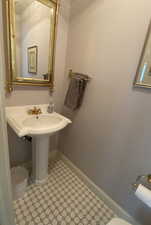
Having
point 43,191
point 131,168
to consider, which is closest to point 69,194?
Result: point 43,191

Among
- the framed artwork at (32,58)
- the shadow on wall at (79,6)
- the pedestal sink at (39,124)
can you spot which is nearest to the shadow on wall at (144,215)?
the pedestal sink at (39,124)

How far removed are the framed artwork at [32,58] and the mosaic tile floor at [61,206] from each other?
1452mm

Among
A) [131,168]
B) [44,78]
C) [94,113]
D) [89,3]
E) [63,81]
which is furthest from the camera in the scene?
[63,81]

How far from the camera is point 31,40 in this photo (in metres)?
1.34

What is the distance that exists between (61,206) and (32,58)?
170cm

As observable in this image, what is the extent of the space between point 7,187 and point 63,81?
1.36 metres

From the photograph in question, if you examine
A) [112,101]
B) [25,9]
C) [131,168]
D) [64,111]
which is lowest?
[131,168]

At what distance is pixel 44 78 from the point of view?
155cm

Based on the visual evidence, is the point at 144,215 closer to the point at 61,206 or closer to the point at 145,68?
the point at 61,206

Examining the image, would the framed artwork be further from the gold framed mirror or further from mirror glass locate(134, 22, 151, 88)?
mirror glass locate(134, 22, 151, 88)

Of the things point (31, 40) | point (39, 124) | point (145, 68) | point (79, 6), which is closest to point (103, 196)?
point (39, 124)

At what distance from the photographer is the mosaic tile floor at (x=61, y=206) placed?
1226mm

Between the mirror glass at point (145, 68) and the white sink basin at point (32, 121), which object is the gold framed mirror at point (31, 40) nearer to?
the white sink basin at point (32, 121)

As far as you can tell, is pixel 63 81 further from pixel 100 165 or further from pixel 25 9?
pixel 100 165
